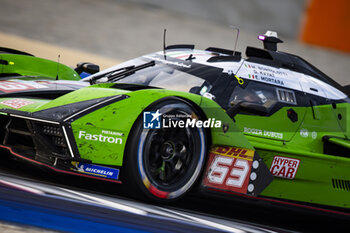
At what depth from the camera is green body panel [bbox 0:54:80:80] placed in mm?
5677

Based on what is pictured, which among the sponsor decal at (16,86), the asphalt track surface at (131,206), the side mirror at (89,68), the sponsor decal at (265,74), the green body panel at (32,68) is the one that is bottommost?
the asphalt track surface at (131,206)

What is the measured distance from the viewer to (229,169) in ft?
14.2

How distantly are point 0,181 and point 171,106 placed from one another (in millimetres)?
1295

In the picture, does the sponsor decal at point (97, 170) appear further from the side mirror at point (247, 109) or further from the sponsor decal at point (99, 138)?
the side mirror at point (247, 109)

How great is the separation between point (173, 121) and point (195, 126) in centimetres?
19

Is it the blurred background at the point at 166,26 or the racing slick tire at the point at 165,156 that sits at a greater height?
the blurred background at the point at 166,26

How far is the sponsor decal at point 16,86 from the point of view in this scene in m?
4.66

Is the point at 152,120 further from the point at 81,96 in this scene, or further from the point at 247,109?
the point at 247,109

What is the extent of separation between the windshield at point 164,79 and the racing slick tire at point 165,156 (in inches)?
29.6

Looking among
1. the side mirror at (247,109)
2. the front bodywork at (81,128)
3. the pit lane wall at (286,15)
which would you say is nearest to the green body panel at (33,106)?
the front bodywork at (81,128)

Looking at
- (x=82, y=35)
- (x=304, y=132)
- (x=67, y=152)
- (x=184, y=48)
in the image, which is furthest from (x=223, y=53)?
(x=82, y=35)

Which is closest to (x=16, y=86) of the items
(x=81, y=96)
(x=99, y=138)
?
(x=81, y=96)

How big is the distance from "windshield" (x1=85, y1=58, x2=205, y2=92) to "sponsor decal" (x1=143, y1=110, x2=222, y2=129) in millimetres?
711

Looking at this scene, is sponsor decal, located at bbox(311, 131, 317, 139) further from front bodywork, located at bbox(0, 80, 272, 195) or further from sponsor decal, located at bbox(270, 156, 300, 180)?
front bodywork, located at bbox(0, 80, 272, 195)
